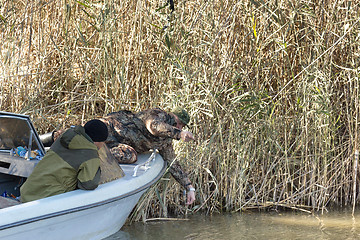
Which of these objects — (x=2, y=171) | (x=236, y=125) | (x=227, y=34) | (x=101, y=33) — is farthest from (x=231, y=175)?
(x=2, y=171)

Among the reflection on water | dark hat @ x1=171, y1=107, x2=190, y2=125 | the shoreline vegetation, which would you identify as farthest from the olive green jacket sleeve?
the shoreline vegetation

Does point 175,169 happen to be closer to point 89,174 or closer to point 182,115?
point 182,115

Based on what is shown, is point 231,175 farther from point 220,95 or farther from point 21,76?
point 21,76

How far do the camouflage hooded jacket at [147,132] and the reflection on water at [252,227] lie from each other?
456 mm

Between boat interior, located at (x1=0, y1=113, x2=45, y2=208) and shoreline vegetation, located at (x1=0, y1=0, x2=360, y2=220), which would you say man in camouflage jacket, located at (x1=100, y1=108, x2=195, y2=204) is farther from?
boat interior, located at (x1=0, y1=113, x2=45, y2=208)

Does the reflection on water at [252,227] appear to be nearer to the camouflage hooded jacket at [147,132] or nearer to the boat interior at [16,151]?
the camouflage hooded jacket at [147,132]

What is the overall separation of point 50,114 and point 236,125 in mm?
2053

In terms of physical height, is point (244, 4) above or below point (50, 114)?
above

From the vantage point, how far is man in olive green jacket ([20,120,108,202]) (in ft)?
13.5

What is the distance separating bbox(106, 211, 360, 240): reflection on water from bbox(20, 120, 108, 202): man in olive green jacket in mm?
1000

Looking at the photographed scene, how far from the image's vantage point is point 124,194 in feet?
15.1

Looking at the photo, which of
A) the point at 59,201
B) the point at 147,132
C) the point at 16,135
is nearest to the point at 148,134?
the point at 147,132

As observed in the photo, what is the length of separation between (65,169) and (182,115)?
160 cm

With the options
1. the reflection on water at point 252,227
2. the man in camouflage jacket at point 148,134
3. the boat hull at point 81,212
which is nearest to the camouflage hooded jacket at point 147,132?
the man in camouflage jacket at point 148,134
